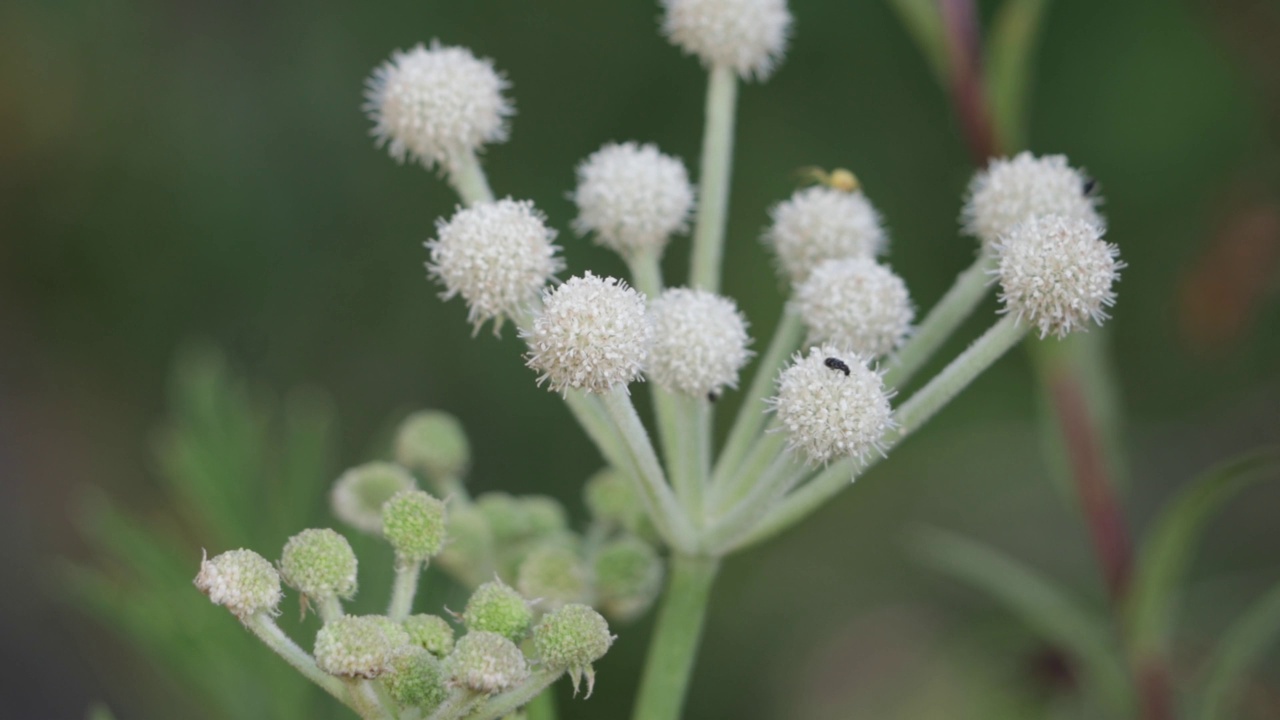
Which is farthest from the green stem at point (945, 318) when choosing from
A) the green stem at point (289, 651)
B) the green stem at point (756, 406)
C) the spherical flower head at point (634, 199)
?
the green stem at point (289, 651)

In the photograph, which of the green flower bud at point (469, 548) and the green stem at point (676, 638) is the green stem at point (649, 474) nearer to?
the green stem at point (676, 638)

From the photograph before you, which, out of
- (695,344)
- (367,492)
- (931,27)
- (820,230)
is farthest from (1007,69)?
(367,492)

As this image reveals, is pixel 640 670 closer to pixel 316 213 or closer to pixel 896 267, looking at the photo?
pixel 896 267

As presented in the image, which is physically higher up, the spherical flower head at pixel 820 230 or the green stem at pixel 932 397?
the spherical flower head at pixel 820 230

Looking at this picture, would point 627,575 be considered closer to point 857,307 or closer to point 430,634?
point 430,634

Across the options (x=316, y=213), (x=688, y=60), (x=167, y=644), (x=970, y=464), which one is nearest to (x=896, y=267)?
(x=970, y=464)
